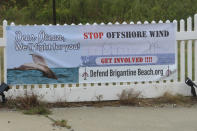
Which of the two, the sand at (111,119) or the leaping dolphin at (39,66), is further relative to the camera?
the leaping dolphin at (39,66)

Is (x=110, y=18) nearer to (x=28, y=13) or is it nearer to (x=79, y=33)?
(x=28, y=13)

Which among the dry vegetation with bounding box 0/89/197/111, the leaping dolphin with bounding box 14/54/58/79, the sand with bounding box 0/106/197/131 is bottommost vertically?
the sand with bounding box 0/106/197/131

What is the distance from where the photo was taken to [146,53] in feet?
25.1

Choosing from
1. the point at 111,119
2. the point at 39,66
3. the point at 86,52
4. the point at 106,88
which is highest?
the point at 86,52

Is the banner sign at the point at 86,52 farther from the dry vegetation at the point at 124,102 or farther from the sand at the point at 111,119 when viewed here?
the sand at the point at 111,119

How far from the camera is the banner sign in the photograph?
292 inches

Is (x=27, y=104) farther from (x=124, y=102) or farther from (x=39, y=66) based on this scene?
(x=124, y=102)

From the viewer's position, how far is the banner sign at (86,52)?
741cm

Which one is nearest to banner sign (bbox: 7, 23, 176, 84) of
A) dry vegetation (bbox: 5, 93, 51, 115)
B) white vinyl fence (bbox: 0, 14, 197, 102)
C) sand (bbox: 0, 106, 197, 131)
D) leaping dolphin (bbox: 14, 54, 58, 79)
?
leaping dolphin (bbox: 14, 54, 58, 79)

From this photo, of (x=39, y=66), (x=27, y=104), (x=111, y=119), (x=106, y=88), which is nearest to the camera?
(x=111, y=119)

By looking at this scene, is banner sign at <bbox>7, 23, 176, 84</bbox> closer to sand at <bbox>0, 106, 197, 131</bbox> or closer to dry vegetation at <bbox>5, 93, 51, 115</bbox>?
dry vegetation at <bbox>5, 93, 51, 115</bbox>

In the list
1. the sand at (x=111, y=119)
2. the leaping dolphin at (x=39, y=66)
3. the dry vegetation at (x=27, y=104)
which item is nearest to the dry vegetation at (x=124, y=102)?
the dry vegetation at (x=27, y=104)

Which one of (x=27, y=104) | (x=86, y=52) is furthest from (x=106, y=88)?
(x=27, y=104)

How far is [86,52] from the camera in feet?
24.7
